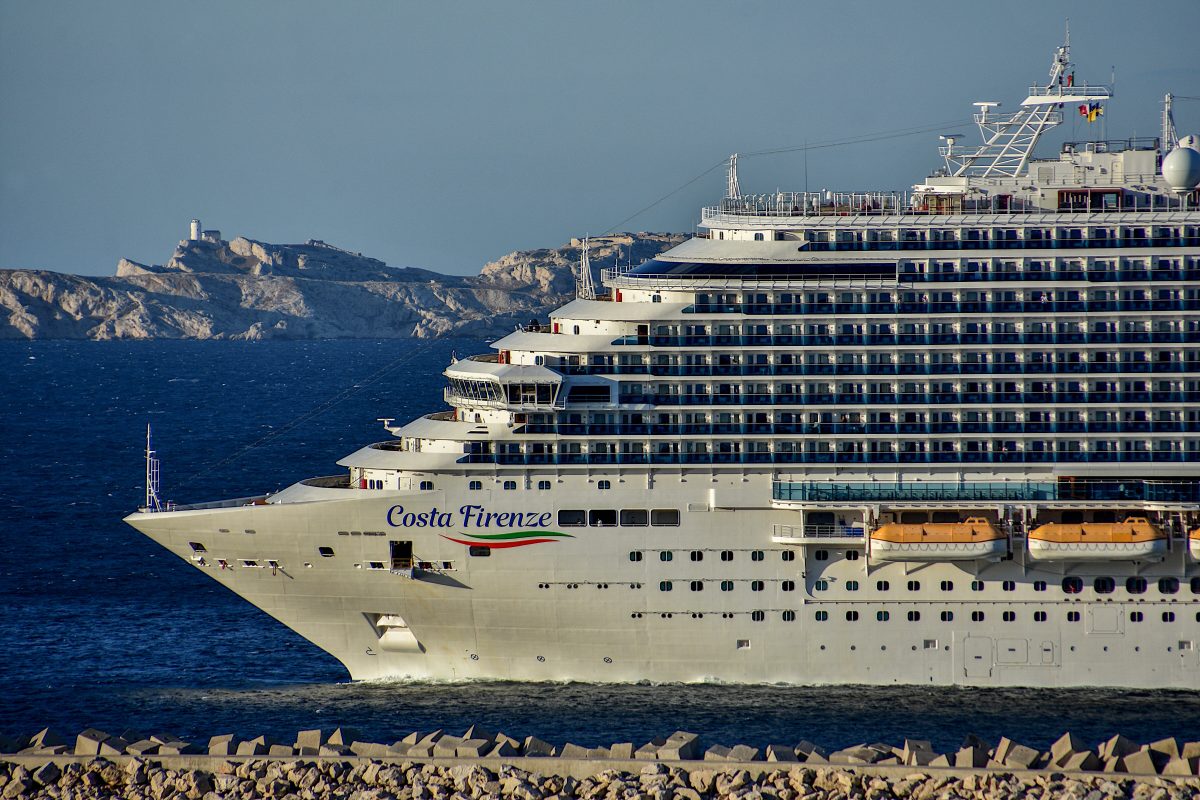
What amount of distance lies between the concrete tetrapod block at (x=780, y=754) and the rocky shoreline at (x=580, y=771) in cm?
3

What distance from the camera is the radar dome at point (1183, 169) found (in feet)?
152

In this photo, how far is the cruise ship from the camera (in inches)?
1729

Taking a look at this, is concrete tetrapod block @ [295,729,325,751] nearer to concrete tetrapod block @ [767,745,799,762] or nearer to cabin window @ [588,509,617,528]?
concrete tetrapod block @ [767,745,799,762]

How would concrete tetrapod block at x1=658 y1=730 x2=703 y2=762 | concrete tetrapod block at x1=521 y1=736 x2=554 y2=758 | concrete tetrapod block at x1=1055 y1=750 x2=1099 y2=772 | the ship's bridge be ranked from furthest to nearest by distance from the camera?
the ship's bridge
concrete tetrapod block at x1=521 y1=736 x2=554 y2=758
concrete tetrapod block at x1=658 y1=730 x2=703 y2=762
concrete tetrapod block at x1=1055 y1=750 x2=1099 y2=772

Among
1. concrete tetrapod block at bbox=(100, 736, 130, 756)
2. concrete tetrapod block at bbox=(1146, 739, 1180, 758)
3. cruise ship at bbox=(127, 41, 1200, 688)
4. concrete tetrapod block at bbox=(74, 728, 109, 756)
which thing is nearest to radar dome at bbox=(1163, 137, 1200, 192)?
cruise ship at bbox=(127, 41, 1200, 688)

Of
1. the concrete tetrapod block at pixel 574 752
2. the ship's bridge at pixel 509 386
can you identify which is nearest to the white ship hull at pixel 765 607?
the ship's bridge at pixel 509 386

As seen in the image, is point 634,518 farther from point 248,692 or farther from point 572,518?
point 248,692

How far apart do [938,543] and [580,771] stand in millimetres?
12971

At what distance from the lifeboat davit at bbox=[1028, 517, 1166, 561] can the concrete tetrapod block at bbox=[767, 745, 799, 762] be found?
10.9 meters

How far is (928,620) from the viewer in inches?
1731

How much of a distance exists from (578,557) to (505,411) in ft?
14.5

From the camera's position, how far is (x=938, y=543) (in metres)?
43.1

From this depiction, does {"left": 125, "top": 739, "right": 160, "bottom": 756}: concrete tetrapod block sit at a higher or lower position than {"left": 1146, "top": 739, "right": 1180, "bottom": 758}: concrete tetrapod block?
higher

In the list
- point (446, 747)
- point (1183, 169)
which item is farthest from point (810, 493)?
point (1183, 169)
